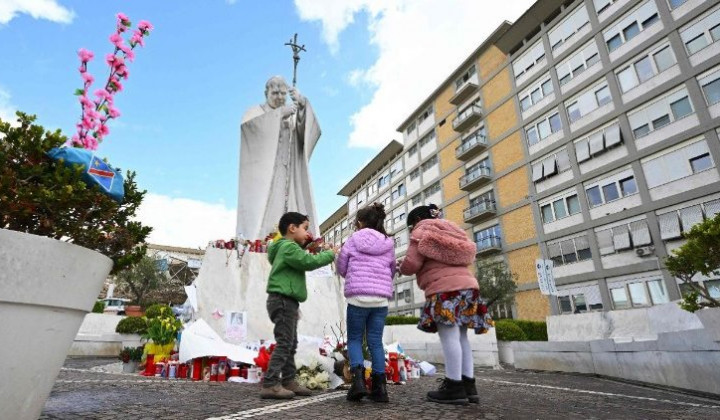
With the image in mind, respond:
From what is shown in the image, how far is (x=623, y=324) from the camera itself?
46.4 feet

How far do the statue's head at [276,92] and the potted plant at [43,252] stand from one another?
7921 mm

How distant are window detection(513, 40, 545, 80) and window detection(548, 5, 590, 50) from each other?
2.70 ft

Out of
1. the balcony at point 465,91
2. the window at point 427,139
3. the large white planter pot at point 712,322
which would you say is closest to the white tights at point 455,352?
the large white planter pot at point 712,322

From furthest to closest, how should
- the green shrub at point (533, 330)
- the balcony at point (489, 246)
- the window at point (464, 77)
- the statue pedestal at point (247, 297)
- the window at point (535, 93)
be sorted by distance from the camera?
the window at point (464, 77) < the balcony at point (489, 246) < the window at point (535, 93) < the green shrub at point (533, 330) < the statue pedestal at point (247, 297)

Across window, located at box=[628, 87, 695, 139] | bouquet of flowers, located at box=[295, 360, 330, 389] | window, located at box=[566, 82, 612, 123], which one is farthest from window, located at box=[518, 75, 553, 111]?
bouquet of flowers, located at box=[295, 360, 330, 389]

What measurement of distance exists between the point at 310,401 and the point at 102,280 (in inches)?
70.5

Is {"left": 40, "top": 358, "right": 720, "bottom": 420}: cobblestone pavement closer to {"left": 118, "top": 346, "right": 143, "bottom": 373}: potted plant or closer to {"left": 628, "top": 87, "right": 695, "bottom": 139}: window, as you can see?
{"left": 118, "top": 346, "right": 143, "bottom": 373}: potted plant

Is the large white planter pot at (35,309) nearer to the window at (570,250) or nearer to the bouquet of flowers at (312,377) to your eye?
the bouquet of flowers at (312,377)

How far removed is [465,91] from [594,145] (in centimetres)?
1199

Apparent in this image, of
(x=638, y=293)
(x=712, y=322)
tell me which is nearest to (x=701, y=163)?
(x=638, y=293)

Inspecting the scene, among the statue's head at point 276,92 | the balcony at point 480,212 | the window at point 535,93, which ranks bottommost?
the statue's head at point 276,92

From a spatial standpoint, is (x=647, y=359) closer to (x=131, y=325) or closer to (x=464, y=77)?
(x=131, y=325)

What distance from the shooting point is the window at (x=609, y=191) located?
1925 centimetres

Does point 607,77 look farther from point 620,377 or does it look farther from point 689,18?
point 620,377
